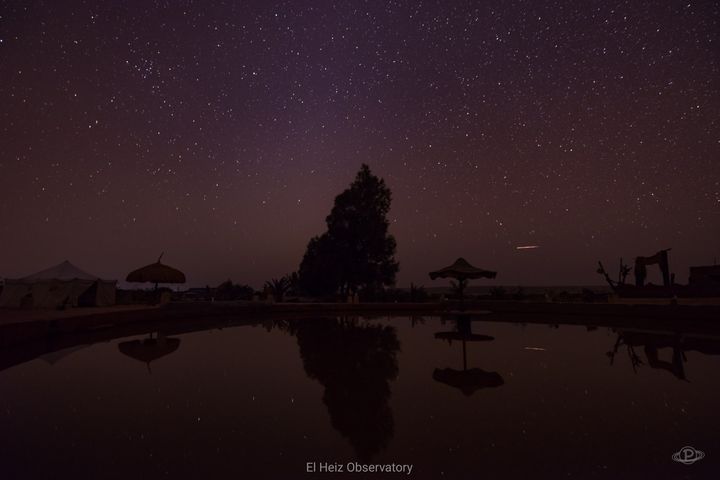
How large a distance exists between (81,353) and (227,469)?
7.99 m

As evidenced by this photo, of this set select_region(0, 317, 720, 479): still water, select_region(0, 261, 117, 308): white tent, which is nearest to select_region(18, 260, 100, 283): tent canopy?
select_region(0, 261, 117, 308): white tent

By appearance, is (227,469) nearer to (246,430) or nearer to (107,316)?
(246,430)

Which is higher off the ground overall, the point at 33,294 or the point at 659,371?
the point at 33,294

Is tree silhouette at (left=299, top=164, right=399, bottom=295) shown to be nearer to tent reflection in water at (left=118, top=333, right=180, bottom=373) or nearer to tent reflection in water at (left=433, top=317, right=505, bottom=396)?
tent reflection in water at (left=118, top=333, right=180, bottom=373)

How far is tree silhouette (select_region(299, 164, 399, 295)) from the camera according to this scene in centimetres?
3169

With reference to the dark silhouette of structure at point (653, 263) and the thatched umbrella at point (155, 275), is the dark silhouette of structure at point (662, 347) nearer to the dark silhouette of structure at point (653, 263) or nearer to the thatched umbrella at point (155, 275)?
the dark silhouette of structure at point (653, 263)

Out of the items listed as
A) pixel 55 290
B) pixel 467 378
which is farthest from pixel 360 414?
pixel 55 290

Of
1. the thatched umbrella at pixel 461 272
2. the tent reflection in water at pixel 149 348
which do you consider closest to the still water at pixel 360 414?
the tent reflection in water at pixel 149 348

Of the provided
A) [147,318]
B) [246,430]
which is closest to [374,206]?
[147,318]

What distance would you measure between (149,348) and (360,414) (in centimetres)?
766

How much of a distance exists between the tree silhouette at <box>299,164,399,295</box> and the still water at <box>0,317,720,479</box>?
22.5 m

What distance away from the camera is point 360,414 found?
15.2 ft

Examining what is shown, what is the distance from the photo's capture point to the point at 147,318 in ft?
54.0

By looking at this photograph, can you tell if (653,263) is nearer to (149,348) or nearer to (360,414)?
(360,414)
